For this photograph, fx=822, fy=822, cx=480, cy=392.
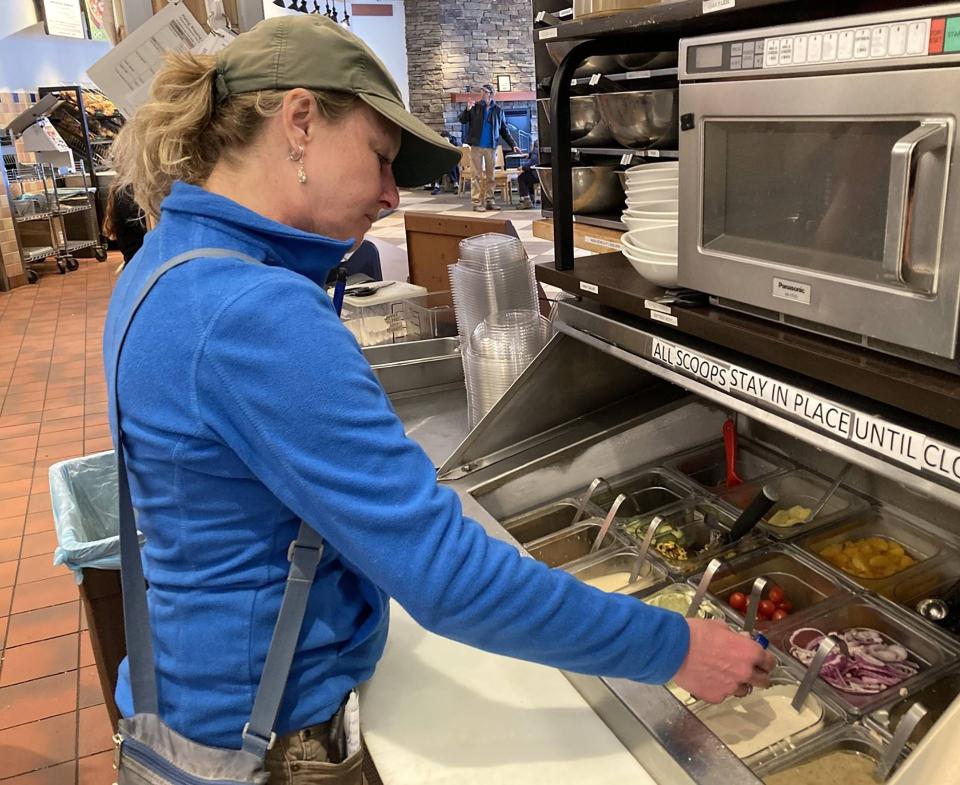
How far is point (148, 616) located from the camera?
1142 mm

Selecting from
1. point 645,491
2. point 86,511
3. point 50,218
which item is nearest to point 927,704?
point 645,491

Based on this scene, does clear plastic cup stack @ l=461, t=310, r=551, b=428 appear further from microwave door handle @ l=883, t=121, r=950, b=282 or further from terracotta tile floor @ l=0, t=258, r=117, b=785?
terracotta tile floor @ l=0, t=258, r=117, b=785

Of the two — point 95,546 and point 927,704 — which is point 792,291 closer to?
point 927,704

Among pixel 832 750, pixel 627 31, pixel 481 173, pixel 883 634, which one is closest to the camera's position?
pixel 832 750

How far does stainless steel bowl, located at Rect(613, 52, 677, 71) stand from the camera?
191cm

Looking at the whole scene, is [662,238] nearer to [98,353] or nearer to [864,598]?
[864,598]

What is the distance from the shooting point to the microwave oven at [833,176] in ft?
2.89

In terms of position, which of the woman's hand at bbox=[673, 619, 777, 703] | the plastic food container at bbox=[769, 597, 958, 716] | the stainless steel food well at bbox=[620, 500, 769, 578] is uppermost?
the woman's hand at bbox=[673, 619, 777, 703]

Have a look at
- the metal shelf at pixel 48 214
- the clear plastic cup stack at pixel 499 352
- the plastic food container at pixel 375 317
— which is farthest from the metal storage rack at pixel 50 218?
the clear plastic cup stack at pixel 499 352

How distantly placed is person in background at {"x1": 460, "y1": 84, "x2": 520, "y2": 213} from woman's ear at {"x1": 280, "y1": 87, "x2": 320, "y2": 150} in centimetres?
1332

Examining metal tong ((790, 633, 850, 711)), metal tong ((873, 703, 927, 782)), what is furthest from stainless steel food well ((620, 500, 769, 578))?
metal tong ((873, 703, 927, 782))

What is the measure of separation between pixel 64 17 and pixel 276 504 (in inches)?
526

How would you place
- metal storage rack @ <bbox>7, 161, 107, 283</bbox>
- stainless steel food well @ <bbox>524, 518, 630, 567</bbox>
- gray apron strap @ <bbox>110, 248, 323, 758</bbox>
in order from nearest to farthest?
gray apron strap @ <bbox>110, 248, 323, 758</bbox>
stainless steel food well @ <bbox>524, 518, 630, 567</bbox>
metal storage rack @ <bbox>7, 161, 107, 283</bbox>

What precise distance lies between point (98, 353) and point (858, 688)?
23.7 feet
